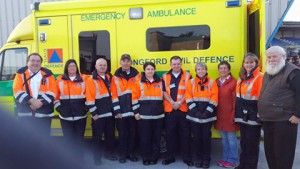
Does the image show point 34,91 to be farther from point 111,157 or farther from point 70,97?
point 111,157

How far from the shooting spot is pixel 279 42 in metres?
13.0

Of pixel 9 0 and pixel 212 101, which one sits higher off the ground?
pixel 9 0

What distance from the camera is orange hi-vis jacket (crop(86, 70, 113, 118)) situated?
4742mm

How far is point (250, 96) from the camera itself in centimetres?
427

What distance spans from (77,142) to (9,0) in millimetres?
8462

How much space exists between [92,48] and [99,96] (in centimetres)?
87

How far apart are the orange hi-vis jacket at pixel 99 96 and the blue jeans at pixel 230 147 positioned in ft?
5.48

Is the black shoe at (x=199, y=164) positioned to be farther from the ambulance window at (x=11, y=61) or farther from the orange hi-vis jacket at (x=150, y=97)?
the ambulance window at (x=11, y=61)

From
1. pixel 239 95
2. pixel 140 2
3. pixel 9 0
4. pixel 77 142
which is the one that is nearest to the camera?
pixel 239 95

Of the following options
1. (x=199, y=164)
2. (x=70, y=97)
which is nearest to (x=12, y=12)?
(x=70, y=97)

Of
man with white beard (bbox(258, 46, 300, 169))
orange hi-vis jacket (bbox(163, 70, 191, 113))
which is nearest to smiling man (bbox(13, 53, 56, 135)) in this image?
orange hi-vis jacket (bbox(163, 70, 191, 113))

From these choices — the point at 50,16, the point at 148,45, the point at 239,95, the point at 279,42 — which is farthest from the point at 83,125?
the point at 279,42

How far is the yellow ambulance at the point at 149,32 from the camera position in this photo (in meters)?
4.82

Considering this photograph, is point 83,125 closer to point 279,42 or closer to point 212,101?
point 212,101
